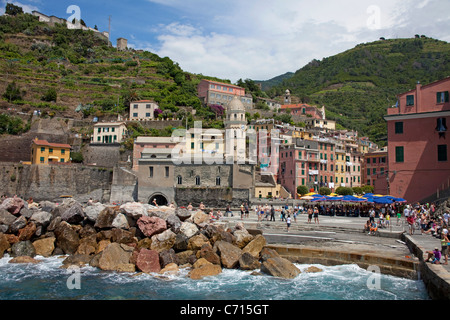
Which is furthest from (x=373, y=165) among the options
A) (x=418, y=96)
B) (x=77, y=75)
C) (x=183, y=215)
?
(x=77, y=75)

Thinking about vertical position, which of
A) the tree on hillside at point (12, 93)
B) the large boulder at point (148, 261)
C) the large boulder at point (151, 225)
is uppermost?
the tree on hillside at point (12, 93)

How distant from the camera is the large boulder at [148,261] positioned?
15484 millimetres

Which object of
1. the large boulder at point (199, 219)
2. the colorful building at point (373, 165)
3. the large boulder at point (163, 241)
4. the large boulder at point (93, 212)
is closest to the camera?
the large boulder at point (163, 241)

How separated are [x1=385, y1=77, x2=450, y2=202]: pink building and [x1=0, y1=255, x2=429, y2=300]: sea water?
17.9m

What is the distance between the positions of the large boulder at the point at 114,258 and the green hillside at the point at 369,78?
77.0 metres

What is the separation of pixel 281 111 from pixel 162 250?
231ft

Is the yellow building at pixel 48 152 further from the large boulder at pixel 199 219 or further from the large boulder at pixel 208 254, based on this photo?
the large boulder at pixel 208 254

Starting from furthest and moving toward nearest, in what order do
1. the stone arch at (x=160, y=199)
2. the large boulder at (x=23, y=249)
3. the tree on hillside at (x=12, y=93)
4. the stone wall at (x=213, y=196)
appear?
the tree on hillside at (x=12, y=93), the stone arch at (x=160, y=199), the stone wall at (x=213, y=196), the large boulder at (x=23, y=249)

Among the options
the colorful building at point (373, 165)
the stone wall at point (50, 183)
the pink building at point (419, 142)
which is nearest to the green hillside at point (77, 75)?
the stone wall at point (50, 183)

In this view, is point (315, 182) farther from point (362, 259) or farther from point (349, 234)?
point (362, 259)

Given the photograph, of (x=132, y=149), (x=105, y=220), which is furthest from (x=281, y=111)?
(x=105, y=220)

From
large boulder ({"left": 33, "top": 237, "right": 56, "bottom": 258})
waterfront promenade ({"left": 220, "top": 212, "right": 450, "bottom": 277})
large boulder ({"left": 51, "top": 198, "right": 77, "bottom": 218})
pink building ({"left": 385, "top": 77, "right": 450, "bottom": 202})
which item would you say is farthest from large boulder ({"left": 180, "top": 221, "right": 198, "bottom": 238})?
pink building ({"left": 385, "top": 77, "right": 450, "bottom": 202})

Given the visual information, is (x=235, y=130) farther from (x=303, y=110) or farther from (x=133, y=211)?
(x=303, y=110)

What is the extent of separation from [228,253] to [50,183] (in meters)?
34.7
